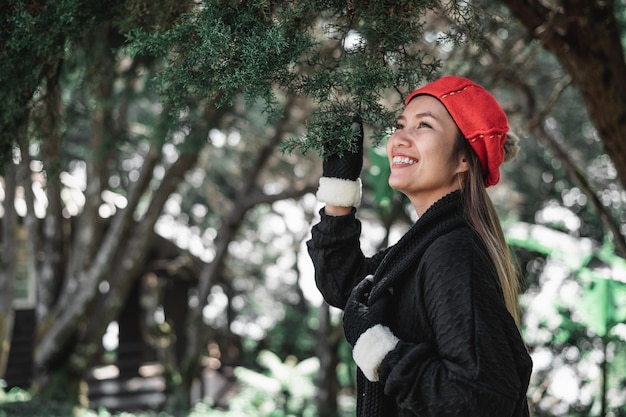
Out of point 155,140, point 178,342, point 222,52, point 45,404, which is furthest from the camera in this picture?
point 178,342

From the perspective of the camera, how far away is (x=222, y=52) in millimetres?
2242

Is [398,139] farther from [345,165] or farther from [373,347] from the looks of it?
[373,347]

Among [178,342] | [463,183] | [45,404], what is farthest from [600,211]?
[178,342]

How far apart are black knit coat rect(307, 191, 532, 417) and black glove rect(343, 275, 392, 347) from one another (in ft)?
0.13

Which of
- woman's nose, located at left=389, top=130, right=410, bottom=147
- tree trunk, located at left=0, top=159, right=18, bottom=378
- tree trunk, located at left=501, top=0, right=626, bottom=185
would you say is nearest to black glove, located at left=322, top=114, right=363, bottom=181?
woman's nose, located at left=389, top=130, right=410, bottom=147

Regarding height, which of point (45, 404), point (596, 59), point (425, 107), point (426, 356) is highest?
point (596, 59)

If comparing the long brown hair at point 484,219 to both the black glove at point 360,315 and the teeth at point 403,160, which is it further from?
the black glove at point 360,315

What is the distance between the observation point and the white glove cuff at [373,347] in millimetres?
2090

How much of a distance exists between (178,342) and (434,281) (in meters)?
17.7

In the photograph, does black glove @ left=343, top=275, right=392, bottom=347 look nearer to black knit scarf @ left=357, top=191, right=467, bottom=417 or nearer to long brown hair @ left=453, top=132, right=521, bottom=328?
black knit scarf @ left=357, top=191, right=467, bottom=417

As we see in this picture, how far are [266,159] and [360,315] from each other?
8887 mm

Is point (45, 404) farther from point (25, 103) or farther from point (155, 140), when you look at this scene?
point (25, 103)

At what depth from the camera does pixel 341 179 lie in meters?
2.57

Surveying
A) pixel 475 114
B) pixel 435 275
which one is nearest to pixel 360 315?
pixel 435 275
